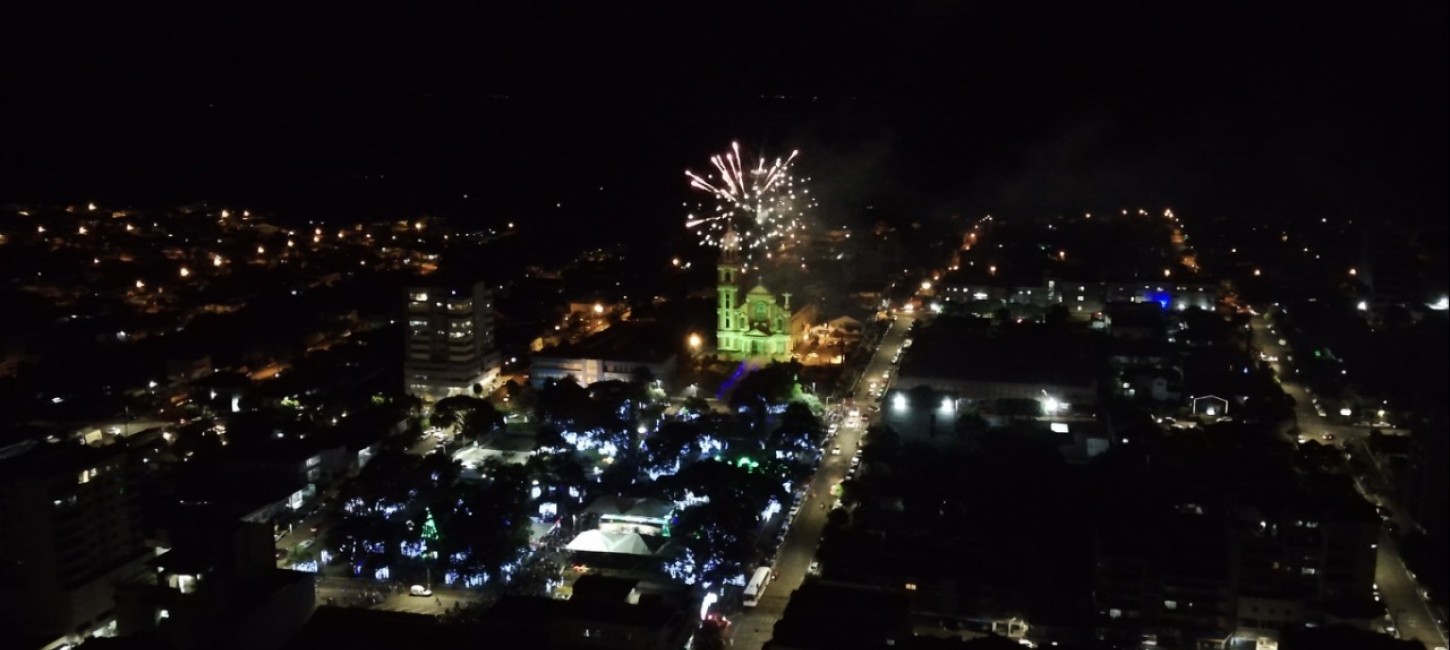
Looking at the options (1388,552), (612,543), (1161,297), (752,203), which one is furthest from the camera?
(752,203)

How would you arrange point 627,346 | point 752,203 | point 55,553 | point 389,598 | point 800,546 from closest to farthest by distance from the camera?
point 55,553, point 389,598, point 800,546, point 627,346, point 752,203

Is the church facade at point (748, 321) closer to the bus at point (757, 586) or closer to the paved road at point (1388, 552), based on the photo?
the paved road at point (1388, 552)

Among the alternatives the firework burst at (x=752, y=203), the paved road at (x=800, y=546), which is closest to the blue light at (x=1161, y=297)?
the firework burst at (x=752, y=203)

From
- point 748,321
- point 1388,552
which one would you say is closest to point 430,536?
point 1388,552

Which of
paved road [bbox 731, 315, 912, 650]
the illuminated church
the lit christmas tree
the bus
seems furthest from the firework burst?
the bus

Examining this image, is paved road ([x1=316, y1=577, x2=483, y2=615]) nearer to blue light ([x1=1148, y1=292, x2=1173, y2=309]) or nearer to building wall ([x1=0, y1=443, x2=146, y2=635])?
building wall ([x1=0, y1=443, x2=146, y2=635])

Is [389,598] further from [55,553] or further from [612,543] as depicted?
Answer: [55,553]
